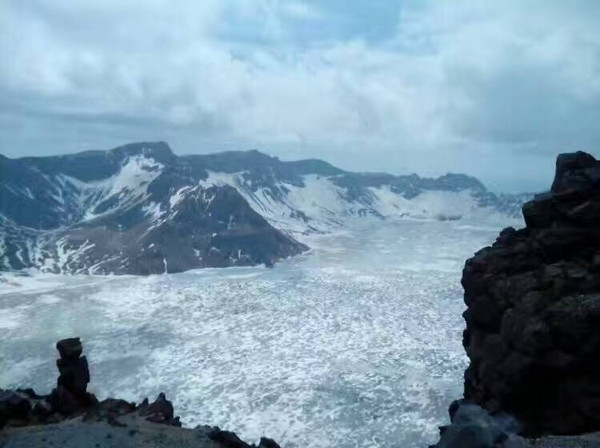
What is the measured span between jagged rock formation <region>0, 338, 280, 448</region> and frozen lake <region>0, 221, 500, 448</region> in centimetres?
1757

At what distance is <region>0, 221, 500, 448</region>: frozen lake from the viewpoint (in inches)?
1852

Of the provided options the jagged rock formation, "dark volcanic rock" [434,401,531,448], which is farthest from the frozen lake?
"dark volcanic rock" [434,401,531,448]

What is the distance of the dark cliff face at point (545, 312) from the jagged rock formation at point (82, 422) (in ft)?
40.4

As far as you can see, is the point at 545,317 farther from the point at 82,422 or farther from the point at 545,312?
the point at 82,422

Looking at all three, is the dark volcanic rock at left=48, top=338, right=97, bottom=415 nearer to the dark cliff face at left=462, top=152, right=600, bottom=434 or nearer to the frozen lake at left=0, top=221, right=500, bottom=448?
the frozen lake at left=0, top=221, right=500, bottom=448

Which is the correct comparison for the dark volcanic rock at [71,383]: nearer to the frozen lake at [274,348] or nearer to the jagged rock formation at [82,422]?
the jagged rock formation at [82,422]

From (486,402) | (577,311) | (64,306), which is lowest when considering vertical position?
(64,306)

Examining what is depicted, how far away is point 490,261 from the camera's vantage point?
27312 mm

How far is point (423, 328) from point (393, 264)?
6718 cm

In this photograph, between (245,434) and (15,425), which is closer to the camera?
(15,425)

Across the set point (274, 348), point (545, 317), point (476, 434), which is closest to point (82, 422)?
point (476, 434)

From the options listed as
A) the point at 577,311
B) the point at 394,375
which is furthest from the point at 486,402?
the point at 394,375

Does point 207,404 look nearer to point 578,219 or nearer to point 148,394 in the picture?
point 148,394

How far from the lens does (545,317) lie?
72.6 feet
